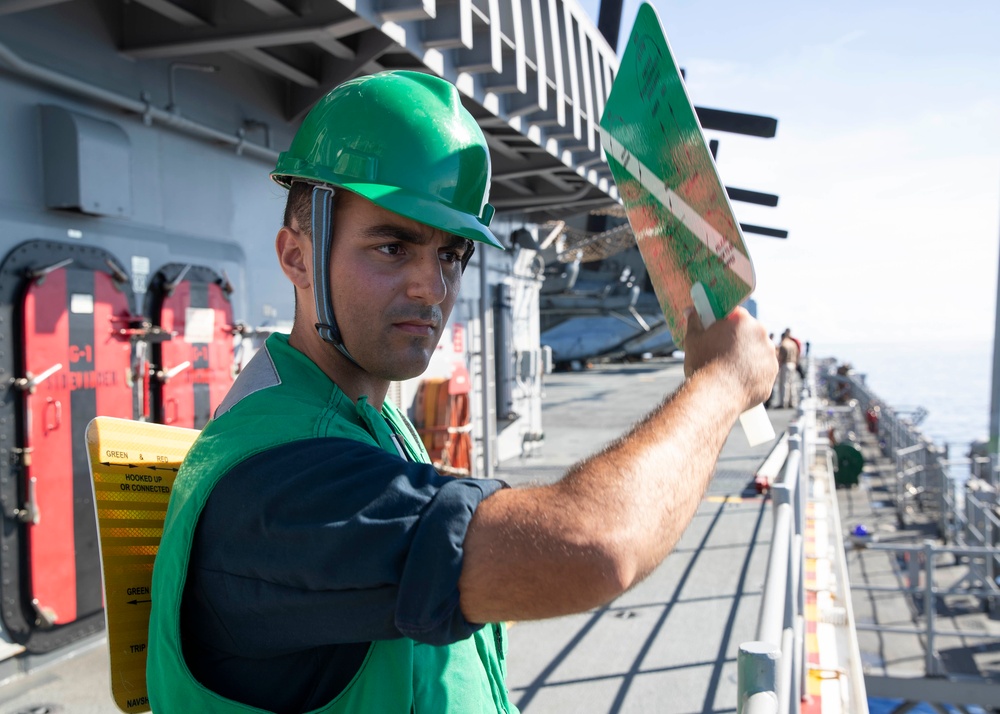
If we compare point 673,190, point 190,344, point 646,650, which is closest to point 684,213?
point 673,190

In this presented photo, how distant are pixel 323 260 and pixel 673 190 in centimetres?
60

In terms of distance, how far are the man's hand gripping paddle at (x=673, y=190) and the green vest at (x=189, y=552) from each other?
61 centimetres

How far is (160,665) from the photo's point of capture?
1.12m

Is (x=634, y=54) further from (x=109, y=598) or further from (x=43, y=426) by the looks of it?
Answer: (x=43, y=426)

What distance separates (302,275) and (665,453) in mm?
717

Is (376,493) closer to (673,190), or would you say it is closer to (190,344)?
(673,190)

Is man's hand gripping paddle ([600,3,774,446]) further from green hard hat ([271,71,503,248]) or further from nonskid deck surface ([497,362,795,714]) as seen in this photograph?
nonskid deck surface ([497,362,795,714])

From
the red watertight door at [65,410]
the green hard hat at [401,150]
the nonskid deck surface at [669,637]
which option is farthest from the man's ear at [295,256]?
the red watertight door at [65,410]

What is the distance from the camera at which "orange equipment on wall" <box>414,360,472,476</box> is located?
8016 mm

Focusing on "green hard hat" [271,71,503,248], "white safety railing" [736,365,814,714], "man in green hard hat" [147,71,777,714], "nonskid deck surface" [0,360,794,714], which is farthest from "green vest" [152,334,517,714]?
"nonskid deck surface" [0,360,794,714]

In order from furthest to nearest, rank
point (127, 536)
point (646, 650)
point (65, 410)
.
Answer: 1. point (646, 650)
2. point (65, 410)
3. point (127, 536)

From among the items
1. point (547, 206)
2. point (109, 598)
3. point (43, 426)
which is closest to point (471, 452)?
point (547, 206)

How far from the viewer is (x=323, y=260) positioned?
127cm

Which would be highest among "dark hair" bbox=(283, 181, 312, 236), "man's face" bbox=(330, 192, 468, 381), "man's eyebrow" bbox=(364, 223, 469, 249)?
"dark hair" bbox=(283, 181, 312, 236)
